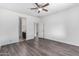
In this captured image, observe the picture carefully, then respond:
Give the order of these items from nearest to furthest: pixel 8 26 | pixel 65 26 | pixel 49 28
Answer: pixel 8 26
pixel 65 26
pixel 49 28

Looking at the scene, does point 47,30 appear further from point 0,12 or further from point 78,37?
point 0,12

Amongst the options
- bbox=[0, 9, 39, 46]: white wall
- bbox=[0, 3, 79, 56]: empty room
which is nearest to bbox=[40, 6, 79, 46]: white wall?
bbox=[0, 3, 79, 56]: empty room

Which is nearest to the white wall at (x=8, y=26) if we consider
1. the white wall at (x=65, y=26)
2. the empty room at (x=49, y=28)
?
the empty room at (x=49, y=28)

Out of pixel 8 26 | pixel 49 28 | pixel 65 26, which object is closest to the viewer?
pixel 8 26

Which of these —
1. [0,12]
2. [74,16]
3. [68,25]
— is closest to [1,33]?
[0,12]

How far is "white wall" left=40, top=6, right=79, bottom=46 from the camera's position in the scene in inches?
177

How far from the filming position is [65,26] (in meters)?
5.13

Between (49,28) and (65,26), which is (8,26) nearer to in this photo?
(49,28)

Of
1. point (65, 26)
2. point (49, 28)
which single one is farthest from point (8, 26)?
point (65, 26)

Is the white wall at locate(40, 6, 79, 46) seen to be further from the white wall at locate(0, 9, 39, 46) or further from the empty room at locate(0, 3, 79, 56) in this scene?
the white wall at locate(0, 9, 39, 46)

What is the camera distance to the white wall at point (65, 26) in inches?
177

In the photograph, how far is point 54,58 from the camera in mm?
935

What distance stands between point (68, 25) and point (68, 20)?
1.27 ft

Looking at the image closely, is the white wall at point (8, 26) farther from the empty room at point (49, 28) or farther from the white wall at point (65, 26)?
the white wall at point (65, 26)
